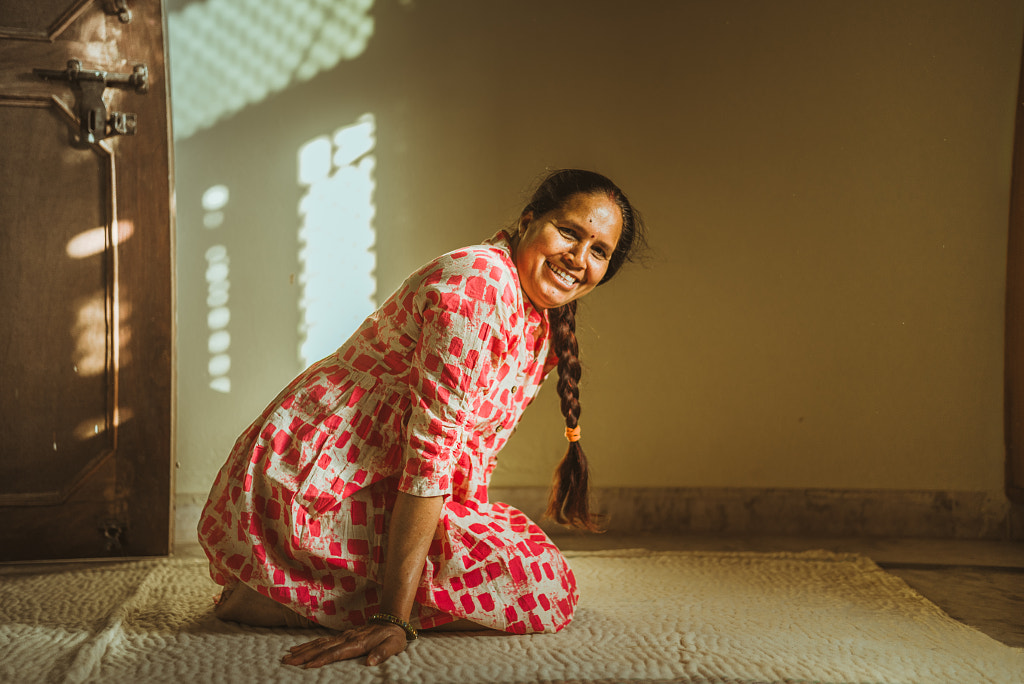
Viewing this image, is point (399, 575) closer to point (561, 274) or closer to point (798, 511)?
point (561, 274)

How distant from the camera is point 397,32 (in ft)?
7.62

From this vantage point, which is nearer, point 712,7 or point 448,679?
point 448,679

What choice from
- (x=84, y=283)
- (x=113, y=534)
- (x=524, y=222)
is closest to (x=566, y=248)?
(x=524, y=222)

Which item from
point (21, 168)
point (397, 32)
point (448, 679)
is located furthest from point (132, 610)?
point (397, 32)

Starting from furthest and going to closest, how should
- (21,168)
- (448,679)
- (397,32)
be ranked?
(397,32) < (21,168) < (448,679)

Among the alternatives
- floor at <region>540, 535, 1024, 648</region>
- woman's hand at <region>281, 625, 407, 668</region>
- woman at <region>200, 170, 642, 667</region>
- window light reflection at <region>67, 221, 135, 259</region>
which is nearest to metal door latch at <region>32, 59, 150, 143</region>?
window light reflection at <region>67, 221, 135, 259</region>

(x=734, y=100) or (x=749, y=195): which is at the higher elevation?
(x=734, y=100)

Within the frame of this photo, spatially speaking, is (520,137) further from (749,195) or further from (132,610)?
(132,610)

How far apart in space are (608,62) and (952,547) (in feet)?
5.98

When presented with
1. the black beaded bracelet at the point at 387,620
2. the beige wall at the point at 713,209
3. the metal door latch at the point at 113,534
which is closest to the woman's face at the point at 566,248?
the black beaded bracelet at the point at 387,620

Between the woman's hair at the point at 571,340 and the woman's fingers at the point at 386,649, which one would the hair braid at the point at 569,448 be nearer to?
the woman's hair at the point at 571,340

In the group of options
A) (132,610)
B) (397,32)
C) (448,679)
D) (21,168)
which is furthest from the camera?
(397,32)

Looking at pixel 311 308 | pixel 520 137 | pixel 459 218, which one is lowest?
pixel 311 308

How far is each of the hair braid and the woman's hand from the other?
51 centimetres
